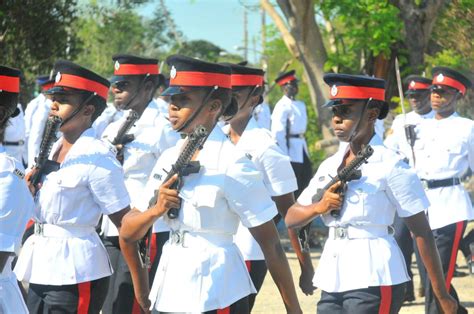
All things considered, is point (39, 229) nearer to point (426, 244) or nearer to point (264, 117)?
point (426, 244)

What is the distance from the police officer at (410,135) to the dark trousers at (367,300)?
348 cm

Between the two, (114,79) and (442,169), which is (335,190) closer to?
(114,79)

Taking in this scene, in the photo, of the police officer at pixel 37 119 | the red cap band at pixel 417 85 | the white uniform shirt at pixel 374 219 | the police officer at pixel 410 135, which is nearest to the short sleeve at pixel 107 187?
the white uniform shirt at pixel 374 219

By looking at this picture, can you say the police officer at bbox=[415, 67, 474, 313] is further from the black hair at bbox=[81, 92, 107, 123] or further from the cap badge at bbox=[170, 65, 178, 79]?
the cap badge at bbox=[170, 65, 178, 79]

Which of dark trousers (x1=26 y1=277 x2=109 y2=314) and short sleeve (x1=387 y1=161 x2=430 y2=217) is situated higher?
short sleeve (x1=387 y1=161 x2=430 y2=217)

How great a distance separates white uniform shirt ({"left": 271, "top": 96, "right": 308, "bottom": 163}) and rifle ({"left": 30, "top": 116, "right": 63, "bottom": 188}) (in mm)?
11195

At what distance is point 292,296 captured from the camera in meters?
5.40

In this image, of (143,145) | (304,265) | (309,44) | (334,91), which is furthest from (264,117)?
(334,91)

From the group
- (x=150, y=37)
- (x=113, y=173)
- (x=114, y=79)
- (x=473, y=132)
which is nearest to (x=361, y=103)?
(x=113, y=173)

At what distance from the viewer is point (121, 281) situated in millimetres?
7867

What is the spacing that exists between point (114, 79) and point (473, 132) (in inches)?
123

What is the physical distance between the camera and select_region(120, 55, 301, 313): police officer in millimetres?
5324

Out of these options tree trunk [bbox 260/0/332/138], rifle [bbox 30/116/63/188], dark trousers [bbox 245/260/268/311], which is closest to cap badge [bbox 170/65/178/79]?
rifle [bbox 30/116/63/188]

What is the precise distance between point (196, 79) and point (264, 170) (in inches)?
92.2
